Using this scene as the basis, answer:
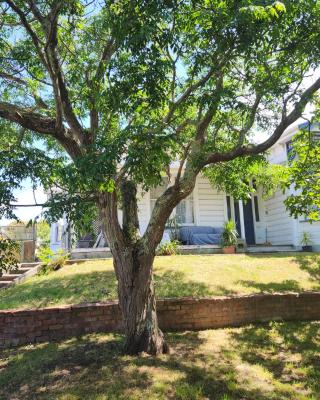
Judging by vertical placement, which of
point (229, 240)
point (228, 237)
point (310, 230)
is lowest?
point (229, 240)

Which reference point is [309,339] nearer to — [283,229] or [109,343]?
[109,343]

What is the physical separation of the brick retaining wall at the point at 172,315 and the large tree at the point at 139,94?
1.27 meters

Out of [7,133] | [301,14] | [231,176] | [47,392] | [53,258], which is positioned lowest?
[47,392]

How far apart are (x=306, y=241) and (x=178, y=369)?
999cm

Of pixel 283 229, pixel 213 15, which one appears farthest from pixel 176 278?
pixel 283 229

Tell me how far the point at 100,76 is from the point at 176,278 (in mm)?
4927

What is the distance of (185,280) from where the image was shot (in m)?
8.62

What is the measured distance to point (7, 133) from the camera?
26.7 feet

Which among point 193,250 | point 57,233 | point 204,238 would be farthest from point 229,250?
→ point 57,233

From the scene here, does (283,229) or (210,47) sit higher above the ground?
(210,47)

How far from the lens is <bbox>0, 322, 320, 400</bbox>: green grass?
457cm

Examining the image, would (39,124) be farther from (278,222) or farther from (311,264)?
(278,222)

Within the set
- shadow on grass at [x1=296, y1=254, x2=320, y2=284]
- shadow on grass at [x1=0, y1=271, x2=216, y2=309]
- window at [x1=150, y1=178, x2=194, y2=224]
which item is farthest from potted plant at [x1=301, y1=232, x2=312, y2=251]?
shadow on grass at [x1=0, y1=271, x2=216, y2=309]

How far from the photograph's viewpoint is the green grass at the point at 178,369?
4574 mm
